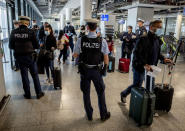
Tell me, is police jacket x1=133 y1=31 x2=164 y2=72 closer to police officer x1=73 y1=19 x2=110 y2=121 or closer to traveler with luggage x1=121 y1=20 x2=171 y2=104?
traveler with luggage x1=121 y1=20 x2=171 y2=104

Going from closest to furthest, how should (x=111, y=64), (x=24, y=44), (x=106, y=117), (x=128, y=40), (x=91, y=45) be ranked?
(x=91, y=45) < (x=106, y=117) < (x=24, y=44) < (x=111, y=64) < (x=128, y=40)

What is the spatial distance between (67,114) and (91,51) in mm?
1254

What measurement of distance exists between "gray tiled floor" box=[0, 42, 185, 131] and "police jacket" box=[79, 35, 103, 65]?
1.00 metres

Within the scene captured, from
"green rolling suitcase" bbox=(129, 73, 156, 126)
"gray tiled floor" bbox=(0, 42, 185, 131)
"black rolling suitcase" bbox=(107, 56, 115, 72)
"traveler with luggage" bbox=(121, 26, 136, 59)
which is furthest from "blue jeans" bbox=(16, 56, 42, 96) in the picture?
"traveler with luggage" bbox=(121, 26, 136, 59)

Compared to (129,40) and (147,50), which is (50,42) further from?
(129,40)

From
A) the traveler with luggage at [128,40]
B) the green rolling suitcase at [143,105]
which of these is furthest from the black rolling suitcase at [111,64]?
the green rolling suitcase at [143,105]

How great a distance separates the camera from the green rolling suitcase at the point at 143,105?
2301 millimetres

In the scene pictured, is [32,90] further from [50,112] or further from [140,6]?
[140,6]

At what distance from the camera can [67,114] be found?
2748 millimetres

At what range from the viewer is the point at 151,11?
11984mm

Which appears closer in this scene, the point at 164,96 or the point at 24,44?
the point at 164,96

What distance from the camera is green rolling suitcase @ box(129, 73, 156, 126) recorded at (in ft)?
7.55

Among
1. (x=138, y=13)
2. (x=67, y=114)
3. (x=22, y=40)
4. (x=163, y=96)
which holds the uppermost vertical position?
(x=138, y=13)

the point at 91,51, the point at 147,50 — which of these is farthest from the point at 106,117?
the point at 147,50
